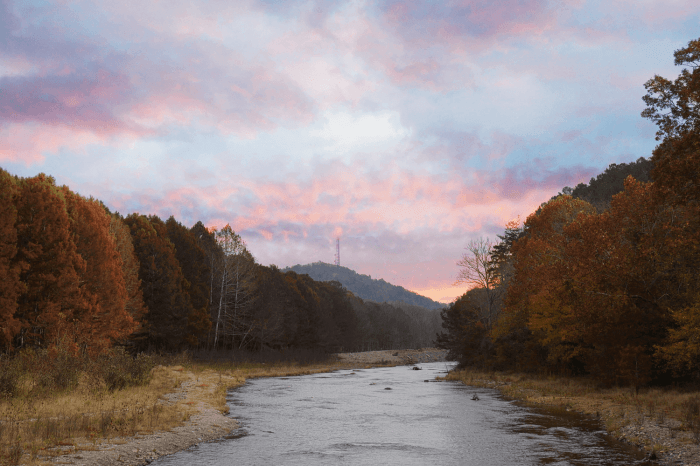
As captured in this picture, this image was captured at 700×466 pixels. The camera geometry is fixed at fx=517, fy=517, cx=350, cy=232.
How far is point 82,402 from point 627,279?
95.2 ft

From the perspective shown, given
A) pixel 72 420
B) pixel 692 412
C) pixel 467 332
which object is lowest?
pixel 692 412

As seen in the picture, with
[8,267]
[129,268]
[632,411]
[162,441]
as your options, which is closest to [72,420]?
[162,441]

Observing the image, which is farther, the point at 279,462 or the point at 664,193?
the point at 664,193

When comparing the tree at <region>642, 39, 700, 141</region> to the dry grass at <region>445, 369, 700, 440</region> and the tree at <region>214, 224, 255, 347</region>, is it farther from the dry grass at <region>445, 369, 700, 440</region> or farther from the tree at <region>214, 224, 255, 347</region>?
the tree at <region>214, 224, 255, 347</region>

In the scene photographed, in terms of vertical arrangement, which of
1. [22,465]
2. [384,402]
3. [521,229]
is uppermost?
[521,229]

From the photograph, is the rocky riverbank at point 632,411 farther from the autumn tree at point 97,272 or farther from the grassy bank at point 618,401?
the autumn tree at point 97,272

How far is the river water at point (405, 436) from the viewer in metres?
18.2

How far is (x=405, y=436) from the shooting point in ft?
76.2

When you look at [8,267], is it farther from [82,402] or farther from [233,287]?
[233,287]

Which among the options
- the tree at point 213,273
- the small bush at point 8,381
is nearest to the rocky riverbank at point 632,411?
the small bush at point 8,381

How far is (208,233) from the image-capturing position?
91250 millimetres

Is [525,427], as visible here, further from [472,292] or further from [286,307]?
[286,307]

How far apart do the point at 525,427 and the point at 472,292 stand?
138ft

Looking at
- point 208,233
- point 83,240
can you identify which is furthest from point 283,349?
point 83,240
